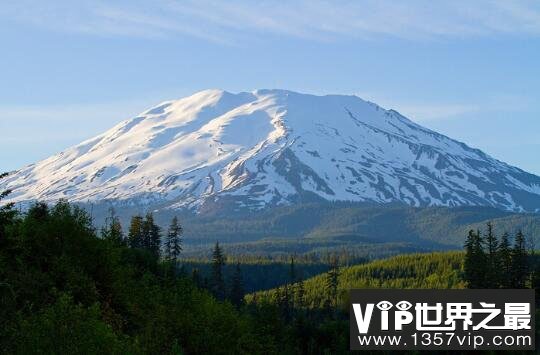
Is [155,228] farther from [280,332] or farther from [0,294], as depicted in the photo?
[0,294]

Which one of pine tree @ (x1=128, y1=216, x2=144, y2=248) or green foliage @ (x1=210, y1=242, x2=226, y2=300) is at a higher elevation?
pine tree @ (x1=128, y1=216, x2=144, y2=248)

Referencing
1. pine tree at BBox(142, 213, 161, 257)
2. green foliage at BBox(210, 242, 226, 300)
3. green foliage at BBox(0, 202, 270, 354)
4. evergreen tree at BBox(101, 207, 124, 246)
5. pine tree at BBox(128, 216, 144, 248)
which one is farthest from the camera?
pine tree at BBox(142, 213, 161, 257)

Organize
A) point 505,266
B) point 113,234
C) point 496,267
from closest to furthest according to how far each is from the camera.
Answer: point 113,234
point 496,267
point 505,266

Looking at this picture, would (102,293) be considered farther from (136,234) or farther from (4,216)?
(136,234)

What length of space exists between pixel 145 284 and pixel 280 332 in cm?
2731

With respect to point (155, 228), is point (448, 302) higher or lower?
lower

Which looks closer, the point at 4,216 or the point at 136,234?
the point at 4,216

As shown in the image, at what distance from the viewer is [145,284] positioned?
64438mm

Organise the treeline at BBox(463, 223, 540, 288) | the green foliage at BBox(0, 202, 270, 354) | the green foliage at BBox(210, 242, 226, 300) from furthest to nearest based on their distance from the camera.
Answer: the green foliage at BBox(210, 242, 226, 300) < the treeline at BBox(463, 223, 540, 288) < the green foliage at BBox(0, 202, 270, 354)

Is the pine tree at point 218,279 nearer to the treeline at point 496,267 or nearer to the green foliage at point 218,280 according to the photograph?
the green foliage at point 218,280

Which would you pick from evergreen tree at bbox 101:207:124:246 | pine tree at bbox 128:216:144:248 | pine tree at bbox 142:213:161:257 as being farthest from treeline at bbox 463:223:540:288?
evergreen tree at bbox 101:207:124:246

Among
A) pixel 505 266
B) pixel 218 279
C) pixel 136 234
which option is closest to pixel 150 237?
pixel 136 234

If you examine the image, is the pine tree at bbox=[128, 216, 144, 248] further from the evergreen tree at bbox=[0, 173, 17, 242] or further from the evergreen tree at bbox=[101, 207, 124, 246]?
the evergreen tree at bbox=[0, 173, 17, 242]

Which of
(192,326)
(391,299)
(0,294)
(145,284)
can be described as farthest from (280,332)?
(0,294)
